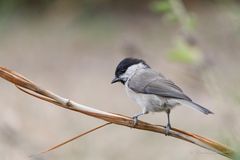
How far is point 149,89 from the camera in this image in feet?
15.9

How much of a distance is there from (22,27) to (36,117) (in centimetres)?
358

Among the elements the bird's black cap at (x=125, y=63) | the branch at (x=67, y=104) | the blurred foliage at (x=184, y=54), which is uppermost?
the blurred foliage at (x=184, y=54)

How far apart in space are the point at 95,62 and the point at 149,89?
615cm

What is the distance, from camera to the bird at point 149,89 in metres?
4.60

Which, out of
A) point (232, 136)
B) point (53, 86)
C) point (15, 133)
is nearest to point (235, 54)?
point (53, 86)

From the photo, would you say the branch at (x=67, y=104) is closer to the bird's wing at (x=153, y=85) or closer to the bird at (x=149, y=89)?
the bird at (x=149, y=89)

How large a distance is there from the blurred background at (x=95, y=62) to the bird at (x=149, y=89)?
55 centimetres

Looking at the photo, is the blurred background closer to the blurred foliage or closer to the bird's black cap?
the bird's black cap

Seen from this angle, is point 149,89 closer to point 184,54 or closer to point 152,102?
point 152,102

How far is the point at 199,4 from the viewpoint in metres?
11.7

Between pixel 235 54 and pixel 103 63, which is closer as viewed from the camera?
pixel 235 54

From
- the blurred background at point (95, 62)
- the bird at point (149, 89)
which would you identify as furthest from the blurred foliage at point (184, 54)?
the blurred background at point (95, 62)

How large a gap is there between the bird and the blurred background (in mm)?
550

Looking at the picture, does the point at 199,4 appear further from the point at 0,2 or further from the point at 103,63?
the point at 0,2
